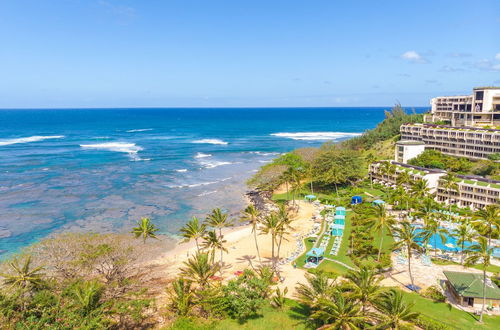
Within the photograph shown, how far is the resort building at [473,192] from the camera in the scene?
47.3m

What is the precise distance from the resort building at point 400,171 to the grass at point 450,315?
81.4 feet

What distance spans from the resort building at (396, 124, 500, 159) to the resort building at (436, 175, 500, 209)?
56.1 ft

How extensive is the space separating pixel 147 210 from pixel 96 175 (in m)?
30.2

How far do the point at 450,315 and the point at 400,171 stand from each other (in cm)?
3605

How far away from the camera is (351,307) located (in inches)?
909

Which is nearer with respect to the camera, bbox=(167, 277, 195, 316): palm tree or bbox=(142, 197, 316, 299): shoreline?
bbox=(167, 277, 195, 316): palm tree

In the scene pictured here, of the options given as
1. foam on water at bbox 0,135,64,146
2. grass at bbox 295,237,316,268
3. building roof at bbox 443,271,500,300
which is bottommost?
grass at bbox 295,237,316,268

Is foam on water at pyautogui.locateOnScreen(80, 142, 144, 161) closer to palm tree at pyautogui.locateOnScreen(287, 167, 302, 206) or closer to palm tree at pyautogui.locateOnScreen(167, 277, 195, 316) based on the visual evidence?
palm tree at pyautogui.locateOnScreen(287, 167, 302, 206)

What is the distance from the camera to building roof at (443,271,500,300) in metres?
28.1

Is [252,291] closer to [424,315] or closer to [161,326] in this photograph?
[161,326]

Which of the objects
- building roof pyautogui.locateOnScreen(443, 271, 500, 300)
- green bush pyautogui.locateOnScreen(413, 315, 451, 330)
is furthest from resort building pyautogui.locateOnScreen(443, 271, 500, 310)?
green bush pyautogui.locateOnScreen(413, 315, 451, 330)

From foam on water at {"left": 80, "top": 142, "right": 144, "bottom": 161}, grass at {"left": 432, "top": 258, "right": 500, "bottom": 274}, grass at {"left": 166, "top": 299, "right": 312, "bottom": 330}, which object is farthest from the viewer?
foam on water at {"left": 80, "top": 142, "right": 144, "bottom": 161}

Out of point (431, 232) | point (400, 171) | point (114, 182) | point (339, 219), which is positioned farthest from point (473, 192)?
point (114, 182)

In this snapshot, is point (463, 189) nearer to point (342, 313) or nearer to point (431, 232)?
point (431, 232)
